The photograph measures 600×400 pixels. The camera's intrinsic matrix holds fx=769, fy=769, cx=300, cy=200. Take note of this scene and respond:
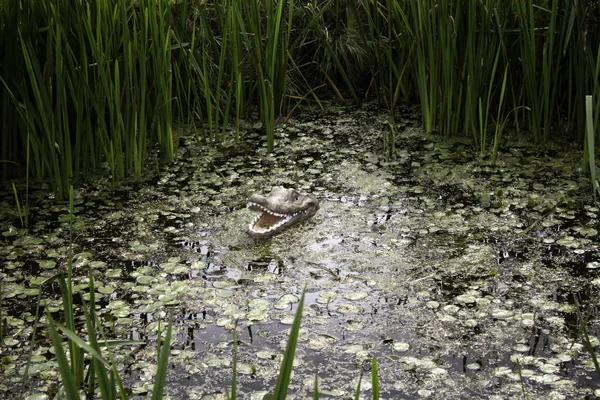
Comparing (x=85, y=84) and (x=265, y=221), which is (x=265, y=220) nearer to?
(x=265, y=221)

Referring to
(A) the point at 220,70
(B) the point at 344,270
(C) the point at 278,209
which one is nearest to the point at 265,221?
(C) the point at 278,209

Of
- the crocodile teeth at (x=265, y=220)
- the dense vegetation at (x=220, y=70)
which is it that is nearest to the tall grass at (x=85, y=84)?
the dense vegetation at (x=220, y=70)

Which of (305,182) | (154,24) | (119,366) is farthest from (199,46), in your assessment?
(119,366)

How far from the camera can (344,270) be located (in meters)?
3.19

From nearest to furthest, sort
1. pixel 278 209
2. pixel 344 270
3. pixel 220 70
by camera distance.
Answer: pixel 344 270, pixel 278 209, pixel 220 70

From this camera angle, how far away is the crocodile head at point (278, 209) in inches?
141

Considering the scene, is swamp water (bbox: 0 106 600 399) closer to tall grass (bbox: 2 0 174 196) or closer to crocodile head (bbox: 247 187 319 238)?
crocodile head (bbox: 247 187 319 238)

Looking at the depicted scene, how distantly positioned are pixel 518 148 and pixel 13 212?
2.80 m

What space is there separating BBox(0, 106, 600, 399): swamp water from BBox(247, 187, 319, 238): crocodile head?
53 millimetres

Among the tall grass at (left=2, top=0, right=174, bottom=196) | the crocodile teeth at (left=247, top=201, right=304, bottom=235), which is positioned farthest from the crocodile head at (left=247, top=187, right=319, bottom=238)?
the tall grass at (left=2, top=0, right=174, bottom=196)

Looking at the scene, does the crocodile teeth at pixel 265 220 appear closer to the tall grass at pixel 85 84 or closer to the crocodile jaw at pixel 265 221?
the crocodile jaw at pixel 265 221

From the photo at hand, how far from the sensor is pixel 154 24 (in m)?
3.88

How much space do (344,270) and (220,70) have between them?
168 centimetres

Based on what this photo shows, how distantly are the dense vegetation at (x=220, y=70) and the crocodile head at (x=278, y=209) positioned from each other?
0.84 metres
